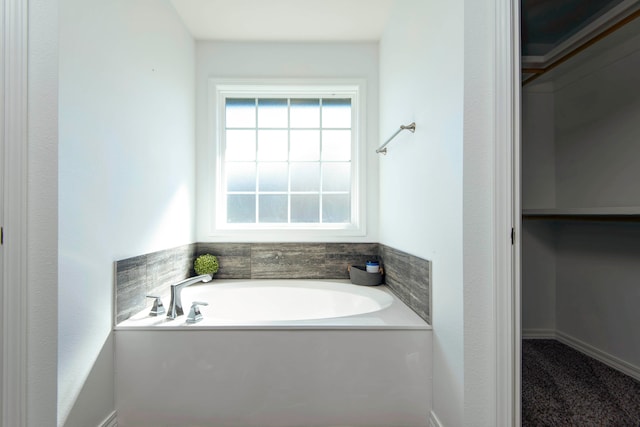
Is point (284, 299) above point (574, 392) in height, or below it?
above

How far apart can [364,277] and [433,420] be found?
3.23ft

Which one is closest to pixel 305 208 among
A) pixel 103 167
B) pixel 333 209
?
pixel 333 209

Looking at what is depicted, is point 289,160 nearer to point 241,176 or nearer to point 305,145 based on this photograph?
point 305,145

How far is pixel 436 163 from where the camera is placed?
1406 millimetres

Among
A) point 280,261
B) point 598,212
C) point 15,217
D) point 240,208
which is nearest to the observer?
point 15,217

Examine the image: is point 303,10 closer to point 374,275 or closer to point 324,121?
point 324,121

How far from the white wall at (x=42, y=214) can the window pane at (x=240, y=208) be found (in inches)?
59.3

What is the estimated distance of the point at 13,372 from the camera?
0.99 meters

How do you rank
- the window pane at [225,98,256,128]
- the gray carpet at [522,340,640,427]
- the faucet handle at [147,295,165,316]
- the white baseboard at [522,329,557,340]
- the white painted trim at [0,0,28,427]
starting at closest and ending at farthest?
1. the white painted trim at [0,0,28,427]
2. the gray carpet at [522,340,640,427]
3. the faucet handle at [147,295,165,316]
4. the white baseboard at [522,329,557,340]
5. the window pane at [225,98,256,128]

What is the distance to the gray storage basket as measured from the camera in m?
2.25

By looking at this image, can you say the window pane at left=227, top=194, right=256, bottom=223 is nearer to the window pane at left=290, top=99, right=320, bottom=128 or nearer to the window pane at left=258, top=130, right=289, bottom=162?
the window pane at left=258, top=130, right=289, bottom=162

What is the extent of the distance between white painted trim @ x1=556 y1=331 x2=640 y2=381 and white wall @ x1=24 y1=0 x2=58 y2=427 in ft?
8.94

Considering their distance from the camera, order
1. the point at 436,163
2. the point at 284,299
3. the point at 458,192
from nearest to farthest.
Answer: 1. the point at 458,192
2. the point at 436,163
3. the point at 284,299

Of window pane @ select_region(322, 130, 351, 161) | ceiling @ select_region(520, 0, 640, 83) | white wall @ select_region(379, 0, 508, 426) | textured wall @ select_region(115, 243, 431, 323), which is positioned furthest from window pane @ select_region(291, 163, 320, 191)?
ceiling @ select_region(520, 0, 640, 83)
